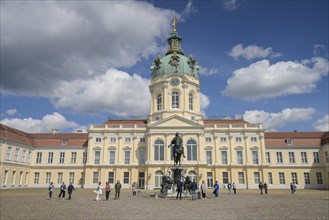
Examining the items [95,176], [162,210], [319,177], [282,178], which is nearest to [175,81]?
[95,176]

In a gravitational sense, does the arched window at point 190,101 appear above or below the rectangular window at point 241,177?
above

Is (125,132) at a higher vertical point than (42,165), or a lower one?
higher

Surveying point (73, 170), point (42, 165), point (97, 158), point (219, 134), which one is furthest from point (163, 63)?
point (42, 165)

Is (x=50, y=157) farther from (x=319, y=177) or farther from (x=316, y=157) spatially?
(x=319, y=177)

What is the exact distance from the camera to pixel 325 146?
166ft

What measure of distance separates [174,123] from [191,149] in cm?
554

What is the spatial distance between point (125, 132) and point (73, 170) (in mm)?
13210

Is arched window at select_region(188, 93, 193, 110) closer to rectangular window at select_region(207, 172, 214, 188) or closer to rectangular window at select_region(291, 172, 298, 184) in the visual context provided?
rectangular window at select_region(207, 172, 214, 188)

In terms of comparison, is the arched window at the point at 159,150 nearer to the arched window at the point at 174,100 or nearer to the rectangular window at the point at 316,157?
the arched window at the point at 174,100

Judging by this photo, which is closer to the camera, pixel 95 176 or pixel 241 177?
pixel 241 177

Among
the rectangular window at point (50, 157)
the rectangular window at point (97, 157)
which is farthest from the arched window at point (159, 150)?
the rectangular window at point (50, 157)

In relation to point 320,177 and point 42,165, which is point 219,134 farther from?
point 42,165

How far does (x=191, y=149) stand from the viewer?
48.9 metres

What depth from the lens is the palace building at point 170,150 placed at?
160ft
